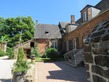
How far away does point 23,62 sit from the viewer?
9.34 m

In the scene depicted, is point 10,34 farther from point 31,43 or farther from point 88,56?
point 88,56

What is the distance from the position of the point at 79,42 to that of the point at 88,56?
1828 centimetres

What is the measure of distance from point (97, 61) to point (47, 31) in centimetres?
2984

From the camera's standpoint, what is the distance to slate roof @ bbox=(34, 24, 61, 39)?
31109 millimetres

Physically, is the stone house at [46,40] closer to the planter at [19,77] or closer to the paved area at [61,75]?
the paved area at [61,75]

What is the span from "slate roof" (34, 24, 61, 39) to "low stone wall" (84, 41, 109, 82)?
90.7ft

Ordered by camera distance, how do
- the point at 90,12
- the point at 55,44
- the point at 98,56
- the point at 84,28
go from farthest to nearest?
the point at 55,44 → the point at 90,12 → the point at 84,28 → the point at 98,56

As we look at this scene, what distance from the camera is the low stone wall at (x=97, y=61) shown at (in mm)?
2464

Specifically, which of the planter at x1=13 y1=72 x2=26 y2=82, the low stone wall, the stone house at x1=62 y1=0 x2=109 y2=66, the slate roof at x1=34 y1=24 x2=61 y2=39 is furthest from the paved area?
the slate roof at x1=34 y1=24 x2=61 y2=39

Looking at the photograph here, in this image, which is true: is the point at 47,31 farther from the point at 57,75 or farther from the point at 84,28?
the point at 57,75

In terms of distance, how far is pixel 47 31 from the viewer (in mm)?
32438

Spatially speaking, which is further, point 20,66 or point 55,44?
point 55,44

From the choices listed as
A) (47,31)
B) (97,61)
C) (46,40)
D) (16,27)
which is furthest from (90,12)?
(16,27)

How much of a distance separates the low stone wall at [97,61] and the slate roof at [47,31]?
90.7 ft
